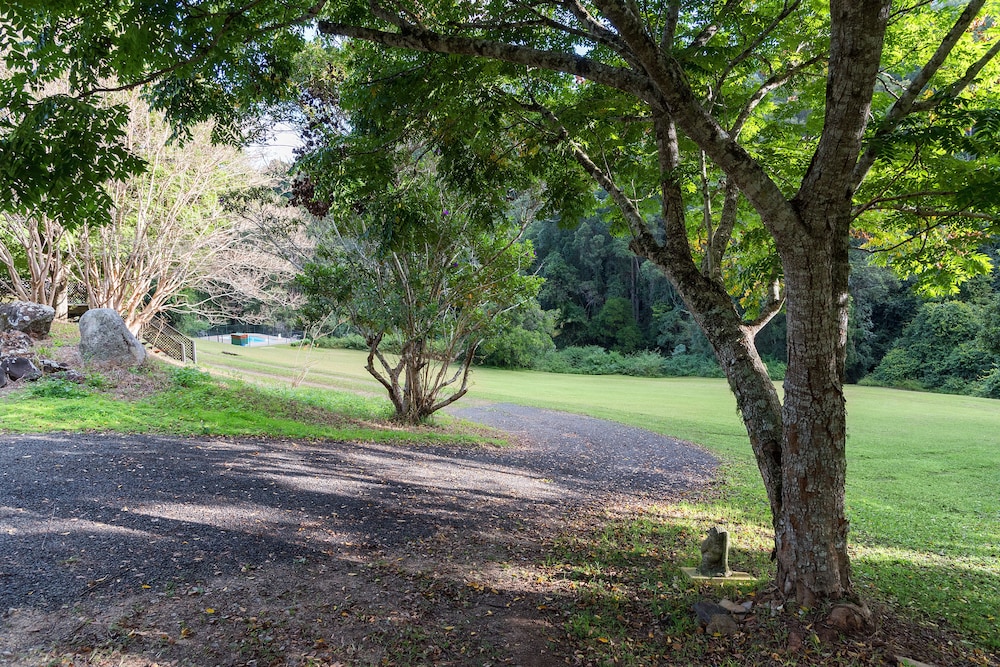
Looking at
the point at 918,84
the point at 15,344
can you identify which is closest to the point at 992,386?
the point at 918,84

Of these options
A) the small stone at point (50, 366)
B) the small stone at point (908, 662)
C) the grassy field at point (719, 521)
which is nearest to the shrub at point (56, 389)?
the grassy field at point (719, 521)

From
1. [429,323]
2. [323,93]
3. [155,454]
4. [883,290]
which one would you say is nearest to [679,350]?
[883,290]

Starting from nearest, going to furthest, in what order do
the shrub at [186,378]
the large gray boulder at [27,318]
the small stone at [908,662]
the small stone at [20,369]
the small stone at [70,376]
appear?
the small stone at [908,662] → the small stone at [20,369] → the small stone at [70,376] → the shrub at [186,378] → the large gray boulder at [27,318]

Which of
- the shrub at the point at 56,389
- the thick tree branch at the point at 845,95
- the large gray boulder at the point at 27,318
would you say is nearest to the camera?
the thick tree branch at the point at 845,95

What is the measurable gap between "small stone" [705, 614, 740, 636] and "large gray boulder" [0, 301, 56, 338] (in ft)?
46.9

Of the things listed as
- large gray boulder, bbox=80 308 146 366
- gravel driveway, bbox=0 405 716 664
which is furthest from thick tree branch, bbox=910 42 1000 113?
large gray boulder, bbox=80 308 146 366

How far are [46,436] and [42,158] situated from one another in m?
5.43

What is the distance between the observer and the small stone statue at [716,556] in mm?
4562

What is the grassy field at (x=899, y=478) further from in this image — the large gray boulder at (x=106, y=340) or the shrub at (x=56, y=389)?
the shrub at (x=56, y=389)

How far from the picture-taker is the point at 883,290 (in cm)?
3130

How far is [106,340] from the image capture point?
11781mm

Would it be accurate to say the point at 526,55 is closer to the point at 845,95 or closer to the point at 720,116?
the point at 845,95

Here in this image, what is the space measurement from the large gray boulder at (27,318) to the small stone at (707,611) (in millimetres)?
14180

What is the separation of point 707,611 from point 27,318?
14330mm
